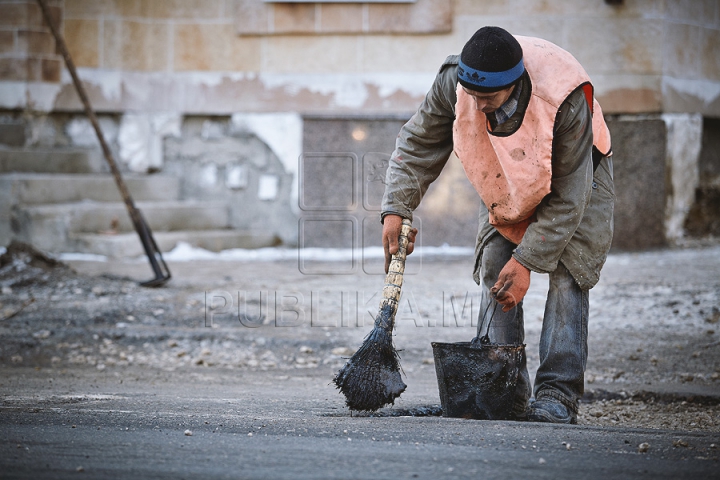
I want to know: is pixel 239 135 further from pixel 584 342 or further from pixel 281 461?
pixel 281 461

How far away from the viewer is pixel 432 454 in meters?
2.39

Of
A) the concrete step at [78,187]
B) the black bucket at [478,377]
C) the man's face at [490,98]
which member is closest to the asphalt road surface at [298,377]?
the black bucket at [478,377]

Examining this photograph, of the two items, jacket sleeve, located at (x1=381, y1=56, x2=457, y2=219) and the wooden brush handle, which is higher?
jacket sleeve, located at (x1=381, y1=56, x2=457, y2=219)

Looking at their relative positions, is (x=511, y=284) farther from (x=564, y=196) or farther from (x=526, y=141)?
(x=526, y=141)

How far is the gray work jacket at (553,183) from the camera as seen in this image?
291 cm

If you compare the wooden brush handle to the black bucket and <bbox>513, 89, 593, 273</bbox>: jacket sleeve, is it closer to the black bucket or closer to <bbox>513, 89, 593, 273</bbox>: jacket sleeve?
the black bucket

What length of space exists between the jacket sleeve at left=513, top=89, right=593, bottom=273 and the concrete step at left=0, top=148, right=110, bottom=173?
658 centimetres

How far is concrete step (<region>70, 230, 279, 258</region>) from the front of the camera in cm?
742

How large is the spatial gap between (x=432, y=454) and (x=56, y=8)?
735 cm

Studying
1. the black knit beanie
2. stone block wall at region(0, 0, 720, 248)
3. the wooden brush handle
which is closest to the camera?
the black knit beanie

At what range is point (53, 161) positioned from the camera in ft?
27.2

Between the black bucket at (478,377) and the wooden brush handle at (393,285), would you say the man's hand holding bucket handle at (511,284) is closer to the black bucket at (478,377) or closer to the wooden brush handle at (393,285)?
the black bucket at (478,377)

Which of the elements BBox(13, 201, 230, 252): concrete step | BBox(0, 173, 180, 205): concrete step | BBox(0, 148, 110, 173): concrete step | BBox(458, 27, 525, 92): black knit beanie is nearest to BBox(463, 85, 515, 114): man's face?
BBox(458, 27, 525, 92): black knit beanie

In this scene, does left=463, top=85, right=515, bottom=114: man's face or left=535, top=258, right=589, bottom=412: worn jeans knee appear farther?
left=535, top=258, right=589, bottom=412: worn jeans knee
